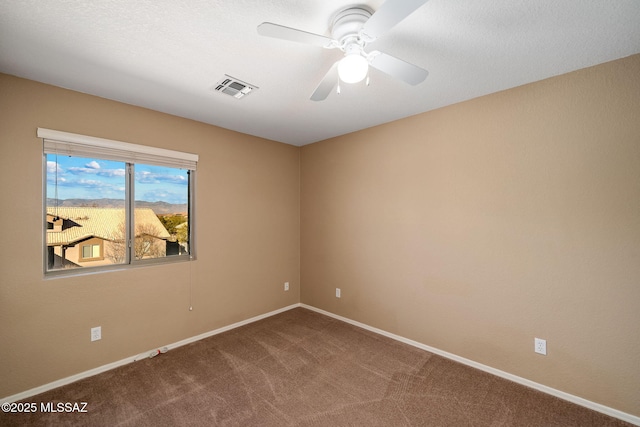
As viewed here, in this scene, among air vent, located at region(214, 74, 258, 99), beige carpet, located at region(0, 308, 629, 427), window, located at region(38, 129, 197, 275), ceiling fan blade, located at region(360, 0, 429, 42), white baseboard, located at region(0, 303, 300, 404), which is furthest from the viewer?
window, located at region(38, 129, 197, 275)

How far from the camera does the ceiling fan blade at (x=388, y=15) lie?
1.11m

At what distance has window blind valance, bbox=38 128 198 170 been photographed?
225cm

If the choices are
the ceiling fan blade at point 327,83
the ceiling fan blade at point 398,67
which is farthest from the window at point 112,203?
the ceiling fan blade at point 398,67

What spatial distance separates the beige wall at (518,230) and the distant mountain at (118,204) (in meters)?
2.11

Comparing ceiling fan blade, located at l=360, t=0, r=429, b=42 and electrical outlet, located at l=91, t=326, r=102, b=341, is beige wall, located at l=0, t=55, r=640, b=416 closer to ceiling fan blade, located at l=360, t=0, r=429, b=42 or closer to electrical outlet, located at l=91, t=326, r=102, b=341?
electrical outlet, located at l=91, t=326, r=102, b=341

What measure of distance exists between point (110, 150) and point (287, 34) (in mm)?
2163

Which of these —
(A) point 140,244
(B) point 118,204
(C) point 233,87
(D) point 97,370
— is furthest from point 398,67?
(D) point 97,370

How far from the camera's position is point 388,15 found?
46.7 inches

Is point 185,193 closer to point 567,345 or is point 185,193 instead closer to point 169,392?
point 169,392

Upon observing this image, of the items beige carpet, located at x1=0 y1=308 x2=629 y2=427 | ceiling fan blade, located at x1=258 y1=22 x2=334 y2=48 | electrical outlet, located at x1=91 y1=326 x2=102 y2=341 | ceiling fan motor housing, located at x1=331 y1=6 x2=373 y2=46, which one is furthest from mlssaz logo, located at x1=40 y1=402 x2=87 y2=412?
ceiling fan motor housing, located at x1=331 y1=6 x2=373 y2=46

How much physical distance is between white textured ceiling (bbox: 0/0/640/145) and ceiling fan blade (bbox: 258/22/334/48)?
208mm

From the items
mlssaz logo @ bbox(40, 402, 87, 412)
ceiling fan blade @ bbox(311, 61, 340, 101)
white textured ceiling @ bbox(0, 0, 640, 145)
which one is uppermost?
white textured ceiling @ bbox(0, 0, 640, 145)

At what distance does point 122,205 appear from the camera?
8.80 feet

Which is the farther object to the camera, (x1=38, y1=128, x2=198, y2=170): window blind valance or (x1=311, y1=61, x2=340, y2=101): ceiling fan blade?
(x1=38, y1=128, x2=198, y2=170): window blind valance
